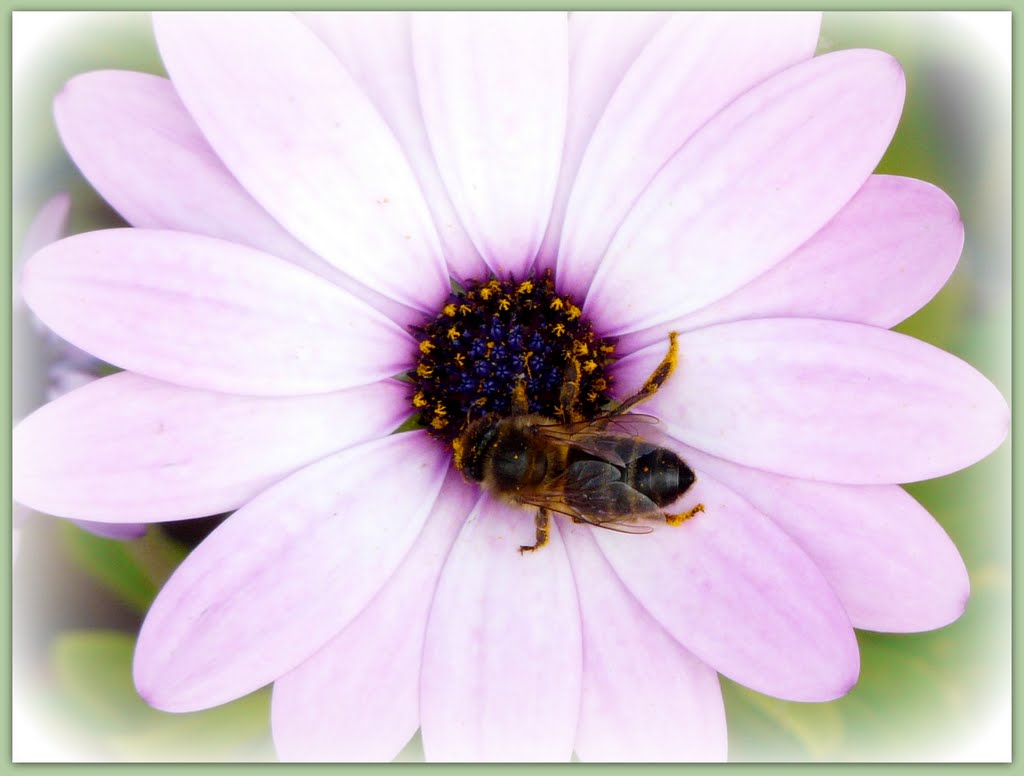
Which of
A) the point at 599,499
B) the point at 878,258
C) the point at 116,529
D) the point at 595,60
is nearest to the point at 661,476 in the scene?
the point at 599,499

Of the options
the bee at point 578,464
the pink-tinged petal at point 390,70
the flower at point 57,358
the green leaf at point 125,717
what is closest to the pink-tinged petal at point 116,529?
the flower at point 57,358

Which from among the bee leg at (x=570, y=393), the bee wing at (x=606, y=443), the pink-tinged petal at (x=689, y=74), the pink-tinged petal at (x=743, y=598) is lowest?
the pink-tinged petal at (x=743, y=598)

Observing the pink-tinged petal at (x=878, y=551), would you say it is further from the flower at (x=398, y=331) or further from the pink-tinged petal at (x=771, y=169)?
the pink-tinged petal at (x=771, y=169)

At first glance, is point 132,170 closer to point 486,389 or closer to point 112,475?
point 112,475

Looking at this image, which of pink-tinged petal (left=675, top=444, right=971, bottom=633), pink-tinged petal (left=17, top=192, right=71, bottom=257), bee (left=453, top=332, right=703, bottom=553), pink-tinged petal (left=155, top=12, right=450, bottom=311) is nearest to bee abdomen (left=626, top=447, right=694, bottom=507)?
bee (left=453, top=332, right=703, bottom=553)

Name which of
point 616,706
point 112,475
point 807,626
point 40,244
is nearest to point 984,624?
point 807,626

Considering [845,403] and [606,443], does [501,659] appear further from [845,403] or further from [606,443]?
[845,403]
